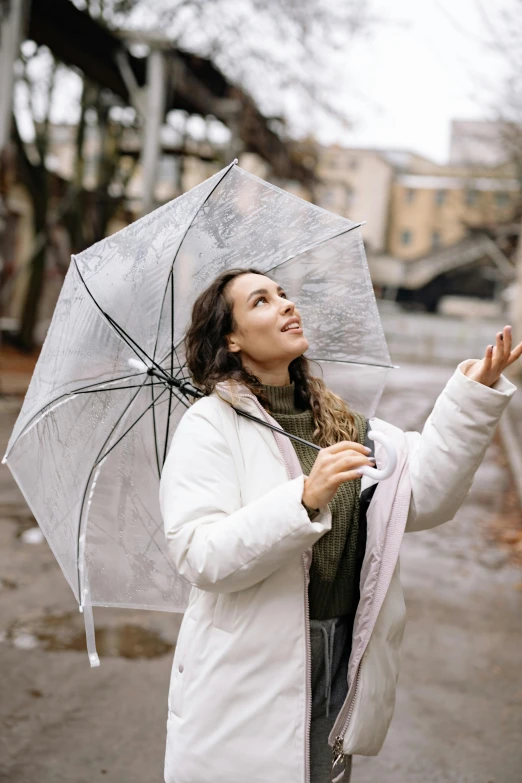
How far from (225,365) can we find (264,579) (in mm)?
598

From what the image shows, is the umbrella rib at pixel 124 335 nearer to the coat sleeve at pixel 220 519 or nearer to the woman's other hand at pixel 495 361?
the coat sleeve at pixel 220 519

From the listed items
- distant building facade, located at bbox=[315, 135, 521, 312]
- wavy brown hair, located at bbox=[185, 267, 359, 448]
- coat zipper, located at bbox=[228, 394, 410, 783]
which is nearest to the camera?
coat zipper, located at bbox=[228, 394, 410, 783]

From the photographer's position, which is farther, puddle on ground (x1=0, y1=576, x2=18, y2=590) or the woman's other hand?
puddle on ground (x1=0, y1=576, x2=18, y2=590)

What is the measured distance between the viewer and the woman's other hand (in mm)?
2254

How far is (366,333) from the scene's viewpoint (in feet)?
9.69

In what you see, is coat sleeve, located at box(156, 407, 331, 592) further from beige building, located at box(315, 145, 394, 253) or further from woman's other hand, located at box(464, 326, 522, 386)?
beige building, located at box(315, 145, 394, 253)

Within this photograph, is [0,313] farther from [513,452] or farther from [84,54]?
[513,452]

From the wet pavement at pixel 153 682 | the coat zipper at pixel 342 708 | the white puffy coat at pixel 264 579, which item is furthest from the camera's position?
the wet pavement at pixel 153 682

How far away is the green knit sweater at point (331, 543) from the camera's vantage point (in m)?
2.32

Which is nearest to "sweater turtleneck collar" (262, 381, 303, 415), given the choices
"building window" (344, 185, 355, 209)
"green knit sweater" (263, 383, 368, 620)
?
"green knit sweater" (263, 383, 368, 620)

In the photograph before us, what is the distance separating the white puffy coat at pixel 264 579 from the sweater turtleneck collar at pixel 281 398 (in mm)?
132

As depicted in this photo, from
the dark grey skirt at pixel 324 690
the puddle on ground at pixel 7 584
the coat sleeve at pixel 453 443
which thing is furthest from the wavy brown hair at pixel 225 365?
the puddle on ground at pixel 7 584

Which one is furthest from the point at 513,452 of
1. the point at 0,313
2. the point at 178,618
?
the point at 0,313

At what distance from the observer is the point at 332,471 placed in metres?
1.99
